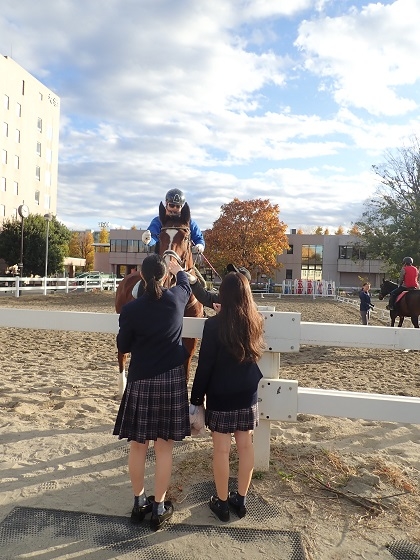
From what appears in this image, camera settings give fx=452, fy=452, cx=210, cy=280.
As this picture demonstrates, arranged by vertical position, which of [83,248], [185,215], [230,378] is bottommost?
[230,378]

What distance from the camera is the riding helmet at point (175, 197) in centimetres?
520

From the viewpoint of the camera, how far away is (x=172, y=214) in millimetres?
5211

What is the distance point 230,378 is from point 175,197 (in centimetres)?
273

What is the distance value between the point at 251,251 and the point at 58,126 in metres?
29.4

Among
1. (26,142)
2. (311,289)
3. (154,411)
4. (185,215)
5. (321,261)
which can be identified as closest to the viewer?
(154,411)

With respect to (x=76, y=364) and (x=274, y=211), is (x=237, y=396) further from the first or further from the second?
(x=274, y=211)

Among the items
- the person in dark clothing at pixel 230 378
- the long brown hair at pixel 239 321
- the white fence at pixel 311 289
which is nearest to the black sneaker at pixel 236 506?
the person in dark clothing at pixel 230 378

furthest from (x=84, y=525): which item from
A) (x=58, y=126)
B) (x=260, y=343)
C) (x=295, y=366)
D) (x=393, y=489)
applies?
(x=58, y=126)

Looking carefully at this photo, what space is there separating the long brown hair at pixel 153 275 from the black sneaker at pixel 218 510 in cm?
149

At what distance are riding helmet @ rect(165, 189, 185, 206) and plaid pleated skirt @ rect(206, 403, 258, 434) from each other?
9.07 feet

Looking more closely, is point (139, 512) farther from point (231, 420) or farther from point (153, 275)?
point (153, 275)

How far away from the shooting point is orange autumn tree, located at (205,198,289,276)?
49375 mm

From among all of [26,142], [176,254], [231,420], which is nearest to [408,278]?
[176,254]

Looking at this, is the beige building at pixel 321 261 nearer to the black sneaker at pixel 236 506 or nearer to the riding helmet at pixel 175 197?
the riding helmet at pixel 175 197
